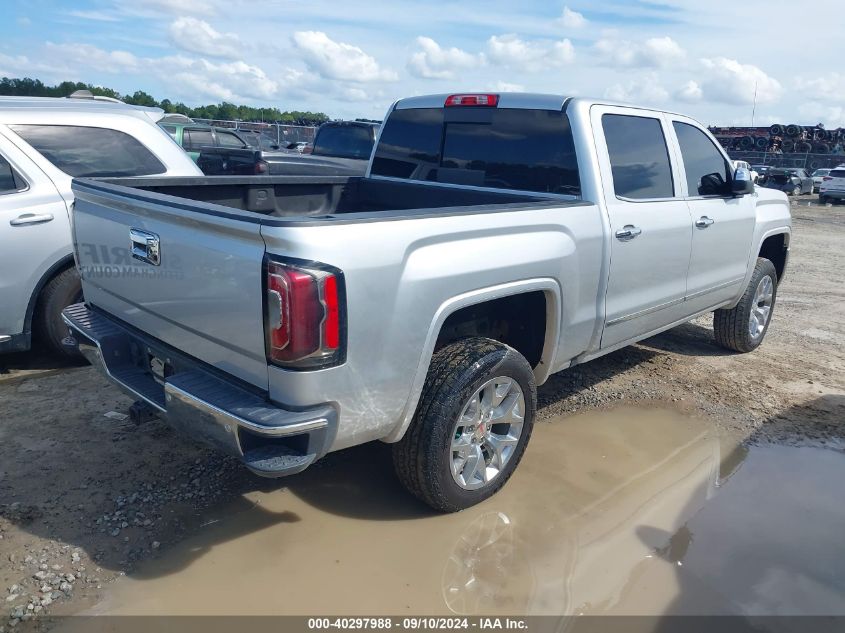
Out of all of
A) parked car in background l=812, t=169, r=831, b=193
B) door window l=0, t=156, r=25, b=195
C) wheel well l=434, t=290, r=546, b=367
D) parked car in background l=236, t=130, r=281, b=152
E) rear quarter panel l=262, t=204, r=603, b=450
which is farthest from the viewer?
parked car in background l=812, t=169, r=831, b=193

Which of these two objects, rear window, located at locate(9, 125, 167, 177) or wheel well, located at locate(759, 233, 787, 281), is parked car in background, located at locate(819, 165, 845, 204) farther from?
rear window, located at locate(9, 125, 167, 177)

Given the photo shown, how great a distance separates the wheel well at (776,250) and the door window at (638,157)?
7.47 ft

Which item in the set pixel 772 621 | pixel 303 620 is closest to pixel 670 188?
pixel 772 621

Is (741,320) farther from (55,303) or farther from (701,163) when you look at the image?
(55,303)

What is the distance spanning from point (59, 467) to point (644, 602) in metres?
3.01

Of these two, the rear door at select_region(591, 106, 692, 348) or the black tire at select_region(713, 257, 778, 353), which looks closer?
the rear door at select_region(591, 106, 692, 348)

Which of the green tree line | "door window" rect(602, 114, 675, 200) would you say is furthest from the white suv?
the green tree line

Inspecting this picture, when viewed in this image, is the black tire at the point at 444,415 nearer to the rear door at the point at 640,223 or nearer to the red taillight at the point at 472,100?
the rear door at the point at 640,223

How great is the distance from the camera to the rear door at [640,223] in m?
3.95

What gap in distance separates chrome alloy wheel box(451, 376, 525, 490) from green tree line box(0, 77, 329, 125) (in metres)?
25.2

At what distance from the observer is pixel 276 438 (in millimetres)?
2648

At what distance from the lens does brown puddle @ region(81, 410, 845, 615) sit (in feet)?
9.30

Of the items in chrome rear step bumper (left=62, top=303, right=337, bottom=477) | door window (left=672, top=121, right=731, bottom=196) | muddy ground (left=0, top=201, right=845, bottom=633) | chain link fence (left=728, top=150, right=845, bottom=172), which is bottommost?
muddy ground (left=0, top=201, right=845, bottom=633)

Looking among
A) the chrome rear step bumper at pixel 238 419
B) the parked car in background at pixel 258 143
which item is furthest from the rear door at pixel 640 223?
the parked car in background at pixel 258 143
